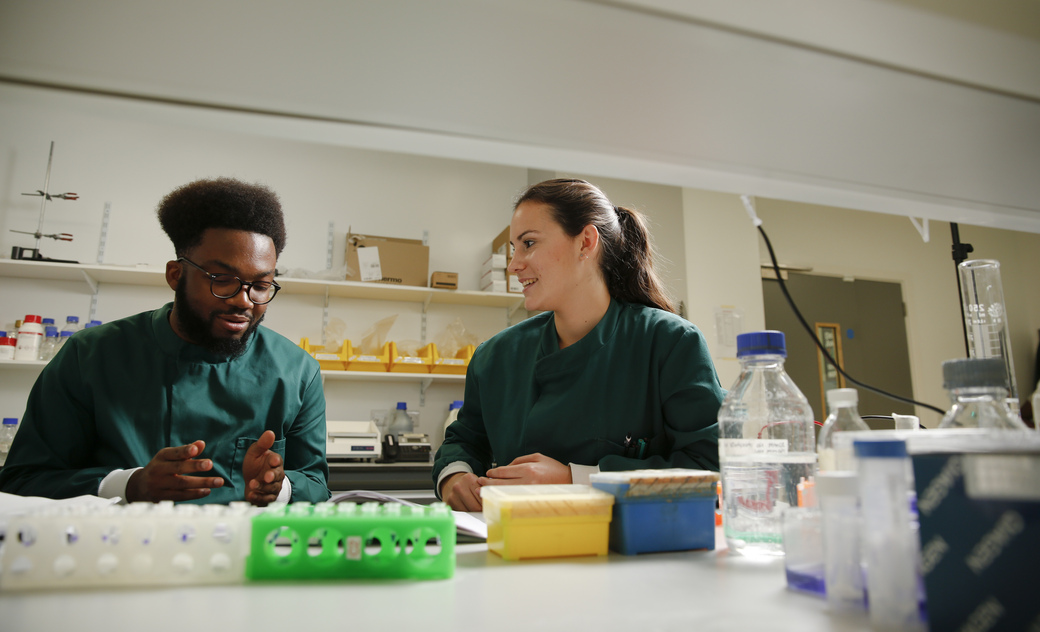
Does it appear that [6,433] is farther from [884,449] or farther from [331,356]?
[884,449]

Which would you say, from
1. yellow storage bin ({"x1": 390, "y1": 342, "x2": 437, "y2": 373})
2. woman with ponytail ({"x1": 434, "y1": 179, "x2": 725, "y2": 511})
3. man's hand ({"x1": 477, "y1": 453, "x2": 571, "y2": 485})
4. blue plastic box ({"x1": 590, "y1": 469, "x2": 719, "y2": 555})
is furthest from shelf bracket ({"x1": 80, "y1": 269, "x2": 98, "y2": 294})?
blue plastic box ({"x1": 590, "y1": 469, "x2": 719, "y2": 555})

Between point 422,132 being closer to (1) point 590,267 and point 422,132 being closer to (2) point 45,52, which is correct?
(2) point 45,52

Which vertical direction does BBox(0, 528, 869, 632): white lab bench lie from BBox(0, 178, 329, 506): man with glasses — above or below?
below

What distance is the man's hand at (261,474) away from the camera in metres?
1.11

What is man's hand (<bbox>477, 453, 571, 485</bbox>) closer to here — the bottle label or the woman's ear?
the bottle label

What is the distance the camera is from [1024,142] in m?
0.50

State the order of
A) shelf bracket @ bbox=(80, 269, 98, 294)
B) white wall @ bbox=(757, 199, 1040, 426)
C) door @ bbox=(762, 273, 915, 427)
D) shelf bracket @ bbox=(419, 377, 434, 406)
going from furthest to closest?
white wall @ bbox=(757, 199, 1040, 426)
door @ bbox=(762, 273, 915, 427)
shelf bracket @ bbox=(419, 377, 434, 406)
shelf bracket @ bbox=(80, 269, 98, 294)

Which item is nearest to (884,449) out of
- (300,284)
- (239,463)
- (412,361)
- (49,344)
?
(239,463)

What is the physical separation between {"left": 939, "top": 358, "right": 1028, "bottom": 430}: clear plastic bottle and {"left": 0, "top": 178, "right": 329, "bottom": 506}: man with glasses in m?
1.05

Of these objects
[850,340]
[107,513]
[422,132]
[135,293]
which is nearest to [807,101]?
[422,132]

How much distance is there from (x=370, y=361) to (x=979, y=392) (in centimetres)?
286

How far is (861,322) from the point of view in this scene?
428 cm

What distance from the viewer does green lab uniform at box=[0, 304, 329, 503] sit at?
1213 millimetres

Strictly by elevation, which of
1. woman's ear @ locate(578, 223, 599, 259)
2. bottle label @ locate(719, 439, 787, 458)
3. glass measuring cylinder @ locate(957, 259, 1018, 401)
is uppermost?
woman's ear @ locate(578, 223, 599, 259)
